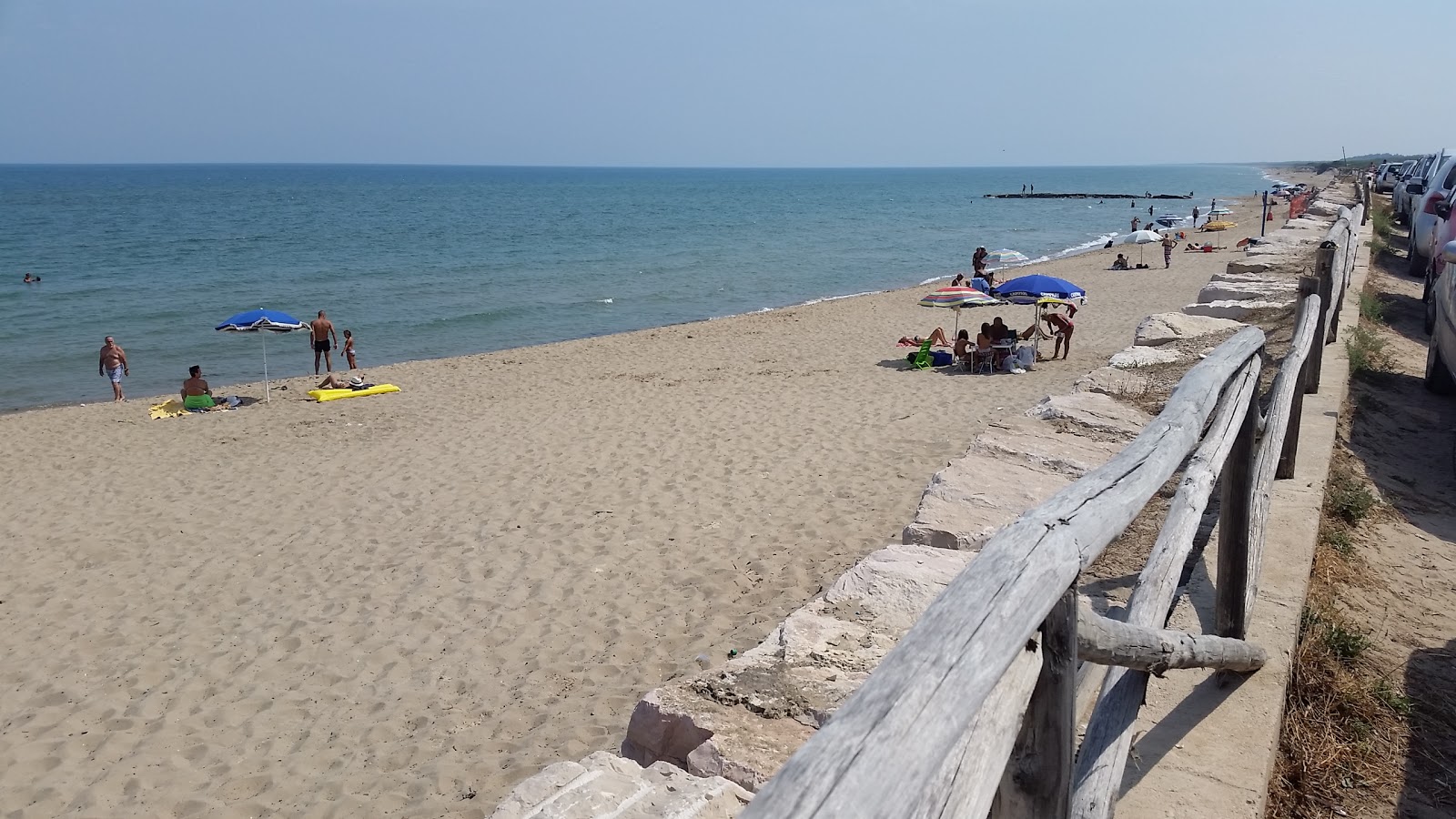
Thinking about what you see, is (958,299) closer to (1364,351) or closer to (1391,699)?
(1364,351)

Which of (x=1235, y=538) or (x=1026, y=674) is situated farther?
(x=1235, y=538)

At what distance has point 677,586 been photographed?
20.1ft

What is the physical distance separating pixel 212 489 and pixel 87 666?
3918 millimetres

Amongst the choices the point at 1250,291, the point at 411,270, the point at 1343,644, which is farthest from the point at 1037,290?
the point at 411,270

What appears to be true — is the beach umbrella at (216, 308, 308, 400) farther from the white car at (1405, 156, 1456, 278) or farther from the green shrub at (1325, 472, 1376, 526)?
the white car at (1405, 156, 1456, 278)

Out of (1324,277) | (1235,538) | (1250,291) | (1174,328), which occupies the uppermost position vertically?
(1324,277)

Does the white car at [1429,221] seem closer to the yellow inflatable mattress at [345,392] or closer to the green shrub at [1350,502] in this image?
Answer: the green shrub at [1350,502]

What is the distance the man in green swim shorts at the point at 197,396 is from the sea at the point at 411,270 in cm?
423

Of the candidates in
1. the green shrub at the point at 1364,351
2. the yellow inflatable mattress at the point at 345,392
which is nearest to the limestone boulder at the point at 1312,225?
the green shrub at the point at 1364,351

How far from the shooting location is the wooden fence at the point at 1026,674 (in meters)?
1.01

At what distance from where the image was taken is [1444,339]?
7328 mm

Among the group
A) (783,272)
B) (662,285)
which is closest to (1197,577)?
(662,285)

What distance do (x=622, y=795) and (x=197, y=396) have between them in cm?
1326

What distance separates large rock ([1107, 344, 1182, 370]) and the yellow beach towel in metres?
11.9
